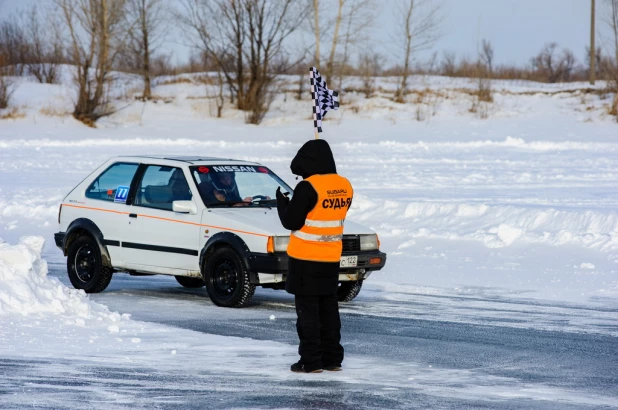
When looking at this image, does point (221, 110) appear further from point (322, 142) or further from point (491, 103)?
point (322, 142)

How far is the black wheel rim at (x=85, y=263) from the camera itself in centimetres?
1179

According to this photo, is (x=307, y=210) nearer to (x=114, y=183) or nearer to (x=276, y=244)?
(x=276, y=244)

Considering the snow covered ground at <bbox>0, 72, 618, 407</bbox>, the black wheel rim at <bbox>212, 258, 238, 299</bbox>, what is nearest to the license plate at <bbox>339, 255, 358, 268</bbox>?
the snow covered ground at <bbox>0, 72, 618, 407</bbox>

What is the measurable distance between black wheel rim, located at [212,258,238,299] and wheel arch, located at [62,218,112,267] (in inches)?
65.6

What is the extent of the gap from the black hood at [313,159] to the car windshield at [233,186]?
378 centimetres

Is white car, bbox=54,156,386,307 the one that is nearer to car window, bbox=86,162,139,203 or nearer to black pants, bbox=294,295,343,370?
car window, bbox=86,162,139,203

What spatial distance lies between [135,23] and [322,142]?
4521 centimetres

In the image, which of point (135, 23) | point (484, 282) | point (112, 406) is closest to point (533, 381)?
point (112, 406)

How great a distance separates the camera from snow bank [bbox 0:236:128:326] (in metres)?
9.20

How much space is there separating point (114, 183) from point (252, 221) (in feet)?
7.55

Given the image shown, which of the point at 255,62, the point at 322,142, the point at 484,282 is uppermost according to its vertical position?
the point at 255,62

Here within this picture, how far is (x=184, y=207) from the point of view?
1075 cm

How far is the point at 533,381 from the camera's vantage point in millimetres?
7230

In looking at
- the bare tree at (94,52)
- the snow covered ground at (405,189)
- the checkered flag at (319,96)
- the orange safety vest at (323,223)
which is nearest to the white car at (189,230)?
the snow covered ground at (405,189)
